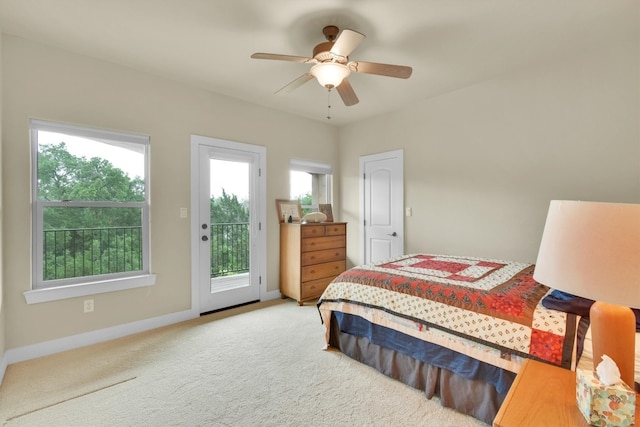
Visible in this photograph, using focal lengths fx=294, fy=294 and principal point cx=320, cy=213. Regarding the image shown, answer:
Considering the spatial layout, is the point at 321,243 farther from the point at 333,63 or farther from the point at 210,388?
the point at 333,63

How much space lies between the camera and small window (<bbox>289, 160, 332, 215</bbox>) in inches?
171

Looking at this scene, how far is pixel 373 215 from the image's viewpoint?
438 centimetres

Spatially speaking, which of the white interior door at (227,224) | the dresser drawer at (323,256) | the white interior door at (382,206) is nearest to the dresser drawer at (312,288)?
the dresser drawer at (323,256)

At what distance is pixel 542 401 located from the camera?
3.25 ft

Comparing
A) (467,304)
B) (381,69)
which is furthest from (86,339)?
(381,69)

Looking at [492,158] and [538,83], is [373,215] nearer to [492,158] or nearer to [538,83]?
[492,158]

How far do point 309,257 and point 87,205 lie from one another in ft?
7.68

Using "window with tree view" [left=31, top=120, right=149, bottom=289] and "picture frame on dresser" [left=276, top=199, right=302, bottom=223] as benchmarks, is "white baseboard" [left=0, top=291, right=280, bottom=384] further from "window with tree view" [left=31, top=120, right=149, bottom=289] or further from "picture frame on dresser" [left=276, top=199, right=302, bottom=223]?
"picture frame on dresser" [left=276, top=199, right=302, bottom=223]

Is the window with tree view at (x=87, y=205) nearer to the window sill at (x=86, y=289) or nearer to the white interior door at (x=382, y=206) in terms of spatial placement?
the window sill at (x=86, y=289)

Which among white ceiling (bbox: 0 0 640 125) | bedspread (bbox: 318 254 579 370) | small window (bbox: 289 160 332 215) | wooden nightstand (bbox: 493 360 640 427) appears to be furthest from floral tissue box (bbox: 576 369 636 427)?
small window (bbox: 289 160 332 215)

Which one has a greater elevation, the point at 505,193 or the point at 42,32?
the point at 42,32

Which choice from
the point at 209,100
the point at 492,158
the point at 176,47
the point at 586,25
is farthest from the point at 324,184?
the point at 586,25

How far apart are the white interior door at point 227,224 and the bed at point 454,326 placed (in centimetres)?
162

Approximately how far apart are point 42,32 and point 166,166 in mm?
1331
